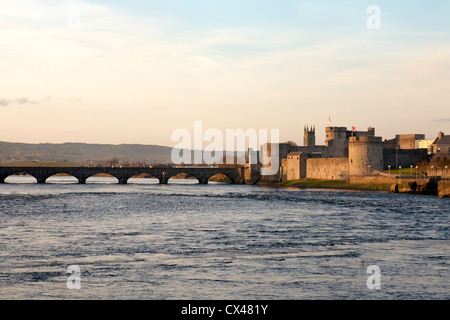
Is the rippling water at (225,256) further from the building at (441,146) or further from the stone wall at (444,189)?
the building at (441,146)

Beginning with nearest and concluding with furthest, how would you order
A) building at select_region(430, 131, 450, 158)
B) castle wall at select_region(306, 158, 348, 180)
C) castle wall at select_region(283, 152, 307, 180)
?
castle wall at select_region(306, 158, 348, 180) → castle wall at select_region(283, 152, 307, 180) → building at select_region(430, 131, 450, 158)

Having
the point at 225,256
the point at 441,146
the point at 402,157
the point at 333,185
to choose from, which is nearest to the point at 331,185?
the point at 333,185

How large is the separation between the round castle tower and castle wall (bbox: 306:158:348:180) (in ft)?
10.2

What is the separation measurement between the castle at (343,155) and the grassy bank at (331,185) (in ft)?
5.37

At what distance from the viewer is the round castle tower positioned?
109m

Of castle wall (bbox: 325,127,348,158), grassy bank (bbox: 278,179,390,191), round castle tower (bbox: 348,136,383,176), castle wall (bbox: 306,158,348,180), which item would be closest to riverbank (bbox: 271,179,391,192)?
grassy bank (bbox: 278,179,390,191)

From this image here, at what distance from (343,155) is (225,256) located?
121592mm

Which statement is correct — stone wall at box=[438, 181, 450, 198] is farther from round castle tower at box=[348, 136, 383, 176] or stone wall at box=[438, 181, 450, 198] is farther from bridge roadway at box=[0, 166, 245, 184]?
bridge roadway at box=[0, 166, 245, 184]

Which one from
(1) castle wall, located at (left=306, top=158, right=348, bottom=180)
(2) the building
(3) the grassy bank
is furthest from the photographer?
(2) the building

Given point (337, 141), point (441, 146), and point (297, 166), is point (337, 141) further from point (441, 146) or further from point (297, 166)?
point (297, 166)

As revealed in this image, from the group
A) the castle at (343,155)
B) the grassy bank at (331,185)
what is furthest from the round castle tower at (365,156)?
the grassy bank at (331,185)

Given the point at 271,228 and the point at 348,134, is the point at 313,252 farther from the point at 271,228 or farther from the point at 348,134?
the point at 348,134

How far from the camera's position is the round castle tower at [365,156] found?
109m

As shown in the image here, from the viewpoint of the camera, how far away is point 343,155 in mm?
145625
